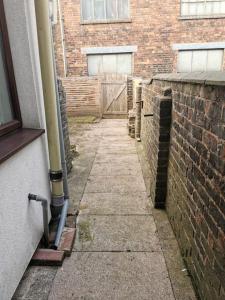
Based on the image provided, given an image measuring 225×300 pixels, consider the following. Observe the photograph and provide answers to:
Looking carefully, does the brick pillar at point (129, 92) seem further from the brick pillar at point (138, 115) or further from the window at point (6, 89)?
the window at point (6, 89)

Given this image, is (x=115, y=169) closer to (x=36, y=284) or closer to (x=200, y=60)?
(x=36, y=284)

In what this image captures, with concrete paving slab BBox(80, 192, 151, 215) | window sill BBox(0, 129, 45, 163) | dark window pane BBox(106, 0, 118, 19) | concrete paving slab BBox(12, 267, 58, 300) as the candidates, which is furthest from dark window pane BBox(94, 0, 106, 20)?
concrete paving slab BBox(12, 267, 58, 300)

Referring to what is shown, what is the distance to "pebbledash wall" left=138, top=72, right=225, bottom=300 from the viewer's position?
1604 mm

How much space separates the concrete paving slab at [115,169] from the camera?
4812mm

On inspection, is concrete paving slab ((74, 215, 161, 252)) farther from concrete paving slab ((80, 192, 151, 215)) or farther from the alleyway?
concrete paving slab ((80, 192, 151, 215))

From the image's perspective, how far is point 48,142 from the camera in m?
2.78

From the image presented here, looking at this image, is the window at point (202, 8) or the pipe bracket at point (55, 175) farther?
the window at point (202, 8)

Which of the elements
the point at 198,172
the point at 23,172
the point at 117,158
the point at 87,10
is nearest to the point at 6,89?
the point at 23,172

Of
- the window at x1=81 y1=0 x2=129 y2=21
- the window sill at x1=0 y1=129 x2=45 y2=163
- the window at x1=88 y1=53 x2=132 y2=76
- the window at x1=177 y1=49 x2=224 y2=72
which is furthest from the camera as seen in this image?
the window at x1=88 y1=53 x2=132 y2=76

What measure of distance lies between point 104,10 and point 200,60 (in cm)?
→ 513

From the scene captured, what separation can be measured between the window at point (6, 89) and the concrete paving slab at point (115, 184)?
1954 mm

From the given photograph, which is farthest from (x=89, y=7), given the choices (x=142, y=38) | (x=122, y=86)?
(x=122, y=86)

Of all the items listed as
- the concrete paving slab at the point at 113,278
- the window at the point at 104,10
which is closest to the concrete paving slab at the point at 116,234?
the concrete paving slab at the point at 113,278

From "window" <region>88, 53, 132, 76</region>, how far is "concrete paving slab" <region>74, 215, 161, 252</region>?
10044mm
